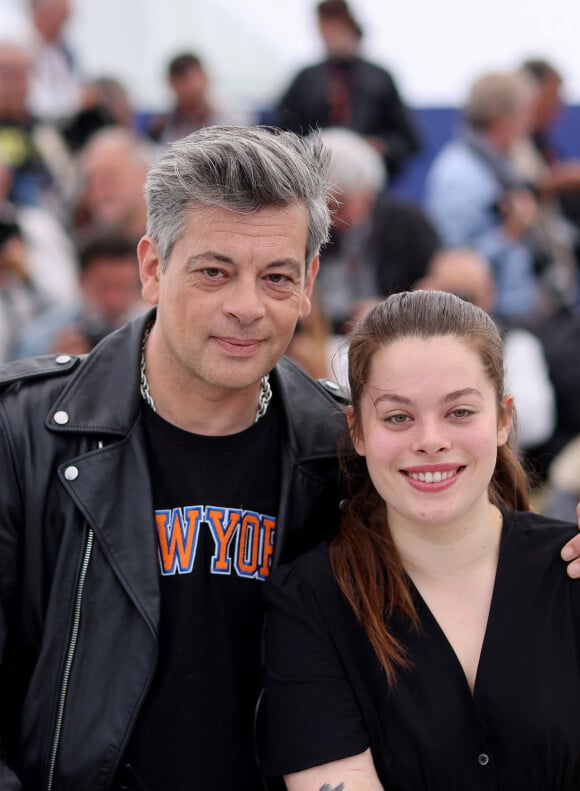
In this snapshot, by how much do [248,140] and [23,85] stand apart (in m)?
4.89

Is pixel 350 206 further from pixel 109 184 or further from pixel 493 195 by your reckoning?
pixel 109 184

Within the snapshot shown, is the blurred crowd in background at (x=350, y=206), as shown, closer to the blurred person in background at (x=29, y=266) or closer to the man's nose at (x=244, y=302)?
the blurred person in background at (x=29, y=266)

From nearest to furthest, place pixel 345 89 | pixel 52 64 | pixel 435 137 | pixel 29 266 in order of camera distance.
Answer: pixel 29 266, pixel 345 89, pixel 52 64, pixel 435 137

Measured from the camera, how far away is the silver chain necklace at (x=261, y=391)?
9.61 ft

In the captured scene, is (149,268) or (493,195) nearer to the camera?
(149,268)

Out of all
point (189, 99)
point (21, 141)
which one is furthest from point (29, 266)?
point (189, 99)

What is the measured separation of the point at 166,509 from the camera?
282cm

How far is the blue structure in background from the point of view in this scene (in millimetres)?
8617

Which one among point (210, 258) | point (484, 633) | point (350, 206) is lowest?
point (484, 633)

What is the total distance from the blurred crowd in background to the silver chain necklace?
189 centimetres

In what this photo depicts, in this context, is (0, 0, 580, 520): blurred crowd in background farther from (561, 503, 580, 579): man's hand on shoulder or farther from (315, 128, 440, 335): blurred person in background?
(561, 503, 580, 579): man's hand on shoulder

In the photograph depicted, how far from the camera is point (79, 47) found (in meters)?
9.16

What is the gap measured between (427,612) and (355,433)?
442mm

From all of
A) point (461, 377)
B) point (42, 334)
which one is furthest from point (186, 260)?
point (42, 334)
